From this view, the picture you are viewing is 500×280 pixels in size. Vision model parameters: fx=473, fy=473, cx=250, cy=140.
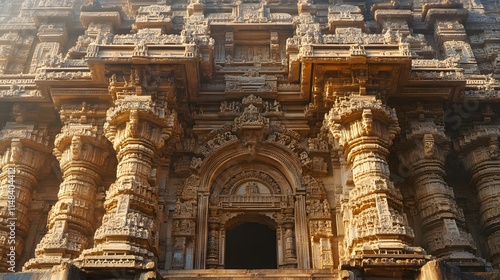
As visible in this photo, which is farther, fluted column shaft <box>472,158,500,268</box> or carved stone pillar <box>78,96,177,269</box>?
fluted column shaft <box>472,158,500,268</box>

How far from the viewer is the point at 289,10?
14.0 m

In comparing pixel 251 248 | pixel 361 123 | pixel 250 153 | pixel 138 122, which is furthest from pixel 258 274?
pixel 251 248

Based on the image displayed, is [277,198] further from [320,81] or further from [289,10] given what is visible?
[289,10]

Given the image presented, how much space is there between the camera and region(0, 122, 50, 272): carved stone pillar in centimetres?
1007

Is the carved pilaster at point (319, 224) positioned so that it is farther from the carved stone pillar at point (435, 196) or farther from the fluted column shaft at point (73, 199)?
the fluted column shaft at point (73, 199)

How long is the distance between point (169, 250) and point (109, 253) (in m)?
1.95

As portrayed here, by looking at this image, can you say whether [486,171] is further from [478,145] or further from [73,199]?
[73,199]

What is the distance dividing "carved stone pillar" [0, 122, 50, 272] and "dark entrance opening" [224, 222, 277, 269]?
5368 mm

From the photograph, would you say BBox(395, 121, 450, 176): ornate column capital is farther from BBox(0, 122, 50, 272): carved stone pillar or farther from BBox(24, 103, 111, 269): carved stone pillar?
BBox(0, 122, 50, 272): carved stone pillar

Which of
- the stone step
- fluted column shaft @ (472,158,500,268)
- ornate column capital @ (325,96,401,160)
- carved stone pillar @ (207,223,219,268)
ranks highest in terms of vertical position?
ornate column capital @ (325,96,401,160)

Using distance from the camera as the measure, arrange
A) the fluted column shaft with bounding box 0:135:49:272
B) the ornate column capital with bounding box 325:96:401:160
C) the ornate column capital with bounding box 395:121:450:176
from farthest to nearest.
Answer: the ornate column capital with bounding box 395:121:450:176
the fluted column shaft with bounding box 0:135:49:272
the ornate column capital with bounding box 325:96:401:160

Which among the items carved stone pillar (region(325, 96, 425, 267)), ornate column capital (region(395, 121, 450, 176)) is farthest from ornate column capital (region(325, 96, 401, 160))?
ornate column capital (region(395, 121, 450, 176))

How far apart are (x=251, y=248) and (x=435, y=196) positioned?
6.22 meters

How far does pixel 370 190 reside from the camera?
345 inches
